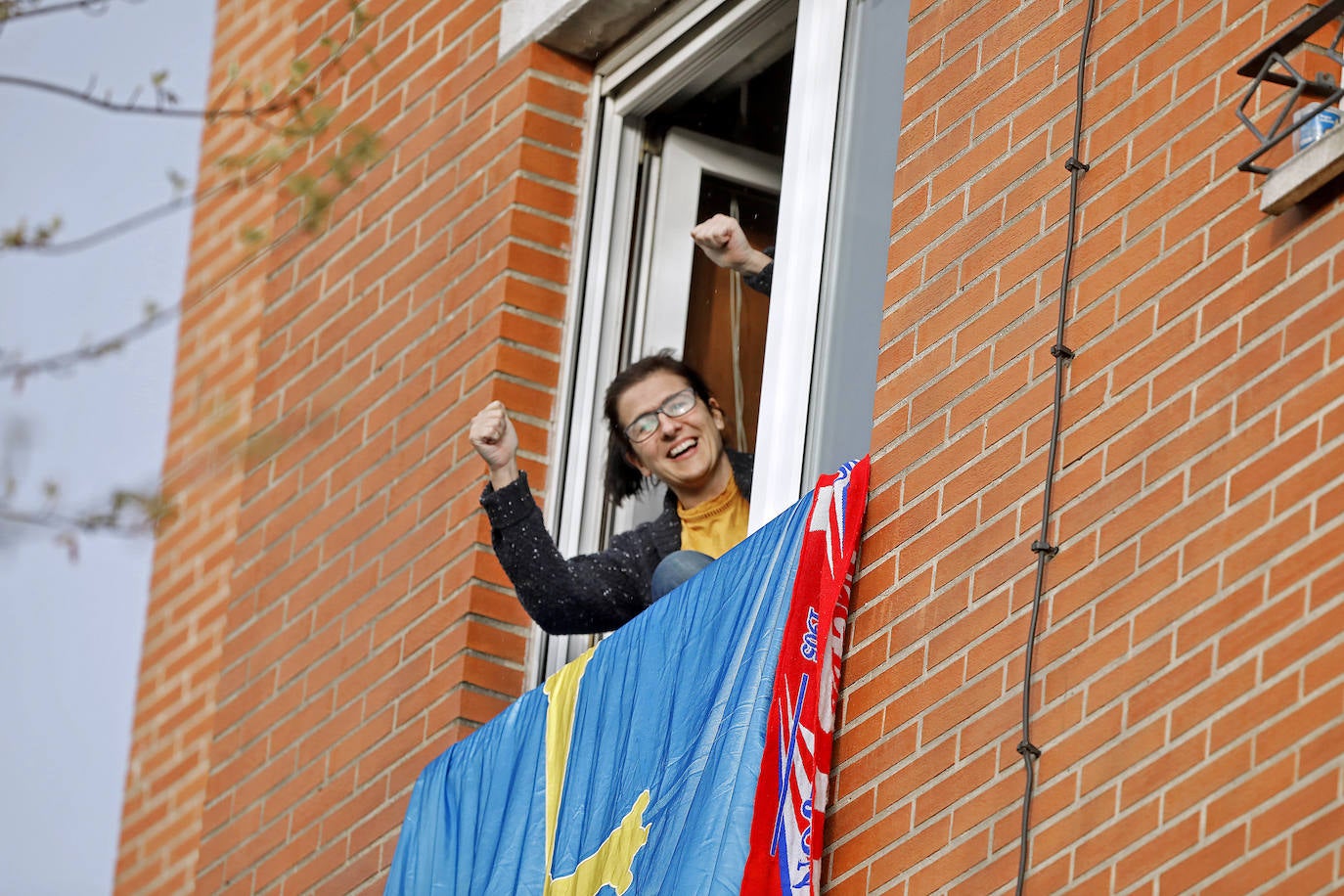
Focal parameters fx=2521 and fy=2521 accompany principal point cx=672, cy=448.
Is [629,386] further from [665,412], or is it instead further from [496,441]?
[496,441]

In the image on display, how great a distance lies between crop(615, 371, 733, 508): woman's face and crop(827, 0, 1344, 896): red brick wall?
0.80m

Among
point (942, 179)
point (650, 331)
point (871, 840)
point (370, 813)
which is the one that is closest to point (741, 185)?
point (650, 331)

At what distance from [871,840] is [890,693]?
0.99ft

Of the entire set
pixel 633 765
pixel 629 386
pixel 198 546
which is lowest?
pixel 633 765

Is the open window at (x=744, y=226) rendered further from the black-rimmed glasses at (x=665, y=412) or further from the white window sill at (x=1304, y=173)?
the white window sill at (x=1304, y=173)

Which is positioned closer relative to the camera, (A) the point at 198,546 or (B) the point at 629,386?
(B) the point at 629,386

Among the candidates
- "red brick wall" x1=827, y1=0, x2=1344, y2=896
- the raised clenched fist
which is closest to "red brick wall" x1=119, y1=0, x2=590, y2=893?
the raised clenched fist

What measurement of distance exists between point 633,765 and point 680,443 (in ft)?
3.03

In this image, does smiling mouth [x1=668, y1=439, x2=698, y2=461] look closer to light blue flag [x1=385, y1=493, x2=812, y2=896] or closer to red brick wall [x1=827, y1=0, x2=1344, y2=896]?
light blue flag [x1=385, y1=493, x2=812, y2=896]

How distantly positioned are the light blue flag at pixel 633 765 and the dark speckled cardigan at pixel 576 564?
0.20m

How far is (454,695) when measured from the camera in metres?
6.59

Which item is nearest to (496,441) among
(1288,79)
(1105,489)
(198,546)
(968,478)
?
(968,478)

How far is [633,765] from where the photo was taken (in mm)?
5555

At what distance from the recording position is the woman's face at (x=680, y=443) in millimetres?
6145
